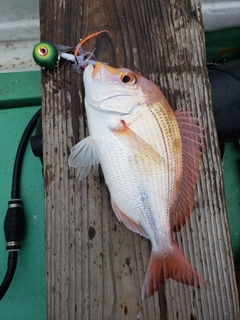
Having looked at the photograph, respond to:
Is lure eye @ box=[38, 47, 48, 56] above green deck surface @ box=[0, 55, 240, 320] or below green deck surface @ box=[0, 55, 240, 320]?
above

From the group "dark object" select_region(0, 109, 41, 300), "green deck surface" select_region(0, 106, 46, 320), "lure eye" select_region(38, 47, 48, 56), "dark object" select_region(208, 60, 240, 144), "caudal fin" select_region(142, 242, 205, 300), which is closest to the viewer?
"caudal fin" select_region(142, 242, 205, 300)

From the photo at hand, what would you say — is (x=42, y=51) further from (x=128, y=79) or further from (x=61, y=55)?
(x=128, y=79)

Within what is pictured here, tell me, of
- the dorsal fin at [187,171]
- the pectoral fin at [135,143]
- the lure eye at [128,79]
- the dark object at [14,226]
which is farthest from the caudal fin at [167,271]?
the dark object at [14,226]

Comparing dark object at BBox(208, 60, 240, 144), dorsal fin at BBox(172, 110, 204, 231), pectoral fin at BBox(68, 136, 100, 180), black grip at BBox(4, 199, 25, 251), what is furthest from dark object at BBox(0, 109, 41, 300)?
dark object at BBox(208, 60, 240, 144)

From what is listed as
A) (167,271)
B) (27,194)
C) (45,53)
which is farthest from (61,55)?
(167,271)

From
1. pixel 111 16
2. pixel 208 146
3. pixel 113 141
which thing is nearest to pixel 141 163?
pixel 113 141

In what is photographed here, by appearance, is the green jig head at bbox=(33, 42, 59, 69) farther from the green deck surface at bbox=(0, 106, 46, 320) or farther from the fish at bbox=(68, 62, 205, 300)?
the green deck surface at bbox=(0, 106, 46, 320)

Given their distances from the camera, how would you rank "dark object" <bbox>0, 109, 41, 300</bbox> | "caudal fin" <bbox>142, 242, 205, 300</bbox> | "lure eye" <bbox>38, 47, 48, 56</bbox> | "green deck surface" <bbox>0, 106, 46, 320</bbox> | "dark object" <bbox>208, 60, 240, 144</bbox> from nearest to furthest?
"caudal fin" <bbox>142, 242, 205, 300</bbox>, "lure eye" <bbox>38, 47, 48, 56</bbox>, "dark object" <bbox>208, 60, 240, 144</bbox>, "dark object" <bbox>0, 109, 41, 300</bbox>, "green deck surface" <bbox>0, 106, 46, 320</bbox>
